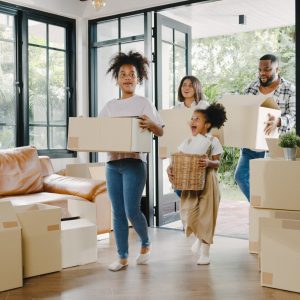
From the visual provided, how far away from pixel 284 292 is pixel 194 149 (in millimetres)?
1074

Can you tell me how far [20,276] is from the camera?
279 centimetres

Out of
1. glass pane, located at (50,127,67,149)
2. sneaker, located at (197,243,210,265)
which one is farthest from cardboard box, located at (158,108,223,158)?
glass pane, located at (50,127,67,149)

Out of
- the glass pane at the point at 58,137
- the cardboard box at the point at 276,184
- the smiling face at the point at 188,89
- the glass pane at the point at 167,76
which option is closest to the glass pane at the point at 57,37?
the glass pane at the point at 58,137

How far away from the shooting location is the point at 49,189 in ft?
13.8

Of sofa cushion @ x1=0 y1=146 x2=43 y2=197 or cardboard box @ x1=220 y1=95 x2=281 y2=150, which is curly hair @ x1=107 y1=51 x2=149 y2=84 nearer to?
cardboard box @ x1=220 y1=95 x2=281 y2=150

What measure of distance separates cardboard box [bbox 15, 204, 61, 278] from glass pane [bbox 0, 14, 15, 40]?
81.6 inches

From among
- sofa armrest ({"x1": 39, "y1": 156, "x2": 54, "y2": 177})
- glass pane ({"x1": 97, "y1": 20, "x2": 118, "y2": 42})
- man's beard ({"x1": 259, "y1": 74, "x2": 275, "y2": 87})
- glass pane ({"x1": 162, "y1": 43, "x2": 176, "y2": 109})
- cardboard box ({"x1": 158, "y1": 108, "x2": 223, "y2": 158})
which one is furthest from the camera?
glass pane ({"x1": 97, "y1": 20, "x2": 118, "y2": 42})

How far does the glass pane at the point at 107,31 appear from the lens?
5094 mm

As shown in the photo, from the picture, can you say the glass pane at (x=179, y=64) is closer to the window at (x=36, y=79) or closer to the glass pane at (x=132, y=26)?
the glass pane at (x=132, y=26)

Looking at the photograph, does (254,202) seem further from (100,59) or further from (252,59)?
(252,59)

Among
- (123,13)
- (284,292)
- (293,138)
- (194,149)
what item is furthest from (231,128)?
(123,13)

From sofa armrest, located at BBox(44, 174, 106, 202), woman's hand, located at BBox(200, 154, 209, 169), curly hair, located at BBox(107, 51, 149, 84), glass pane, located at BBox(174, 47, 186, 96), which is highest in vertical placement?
glass pane, located at BBox(174, 47, 186, 96)

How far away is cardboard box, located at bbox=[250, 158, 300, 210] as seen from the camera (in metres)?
2.86

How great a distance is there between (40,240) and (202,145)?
48.3 inches
